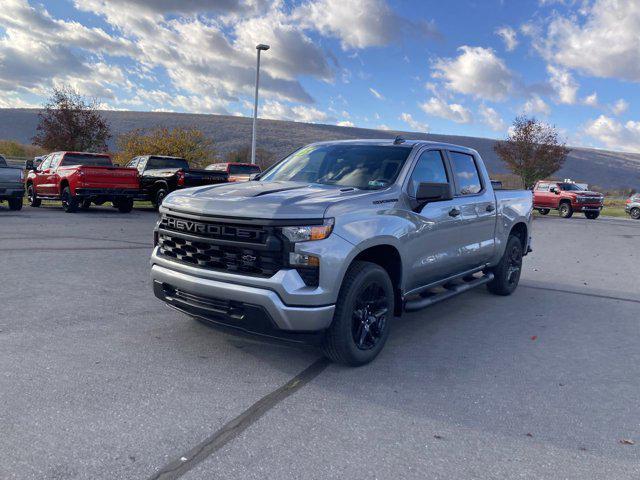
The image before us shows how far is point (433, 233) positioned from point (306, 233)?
1.76 meters

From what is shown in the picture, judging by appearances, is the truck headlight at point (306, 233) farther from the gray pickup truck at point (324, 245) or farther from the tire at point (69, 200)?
the tire at point (69, 200)

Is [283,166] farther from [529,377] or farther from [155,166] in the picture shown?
[155,166]

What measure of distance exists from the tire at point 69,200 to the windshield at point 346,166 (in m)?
12.9

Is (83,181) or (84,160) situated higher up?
(84,160)

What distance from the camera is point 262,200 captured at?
13.6 ft

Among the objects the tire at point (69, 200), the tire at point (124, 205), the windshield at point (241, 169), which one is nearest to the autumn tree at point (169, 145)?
the windshield at point (241, 169)

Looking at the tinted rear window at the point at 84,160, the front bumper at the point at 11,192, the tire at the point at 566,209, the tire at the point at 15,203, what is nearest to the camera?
the front bumper at the point at 11,192

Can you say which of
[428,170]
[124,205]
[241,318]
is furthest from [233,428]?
[124,205]

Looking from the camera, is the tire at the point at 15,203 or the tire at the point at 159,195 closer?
the tire at the point at 15,203

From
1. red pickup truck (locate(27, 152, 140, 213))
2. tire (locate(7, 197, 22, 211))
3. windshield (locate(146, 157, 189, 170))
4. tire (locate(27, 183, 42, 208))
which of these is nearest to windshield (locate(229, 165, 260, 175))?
windshield (locate(146, 157, 189, 170))

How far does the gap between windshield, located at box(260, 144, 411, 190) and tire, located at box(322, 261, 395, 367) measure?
0.94m

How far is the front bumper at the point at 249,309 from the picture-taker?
12.7 ft

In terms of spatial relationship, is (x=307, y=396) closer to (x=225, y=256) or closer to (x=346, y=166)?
(x=225, y=256)

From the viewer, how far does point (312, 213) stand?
13.1ft
